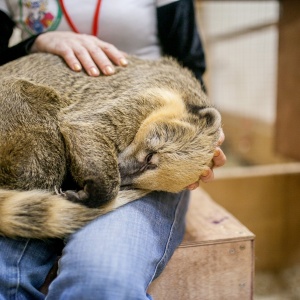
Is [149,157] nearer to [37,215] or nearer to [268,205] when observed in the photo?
[37,215]

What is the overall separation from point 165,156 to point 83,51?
58cm

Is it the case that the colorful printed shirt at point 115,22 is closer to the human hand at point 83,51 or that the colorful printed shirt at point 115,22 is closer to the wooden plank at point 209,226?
the human hand at point 83,51

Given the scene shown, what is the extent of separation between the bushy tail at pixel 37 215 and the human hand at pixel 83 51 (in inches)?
23.4

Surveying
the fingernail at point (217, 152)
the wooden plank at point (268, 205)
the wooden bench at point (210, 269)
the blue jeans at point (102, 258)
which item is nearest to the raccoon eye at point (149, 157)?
the blue jeans at point (102, 258)

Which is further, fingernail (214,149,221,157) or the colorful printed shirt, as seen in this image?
the colorful printed shirt

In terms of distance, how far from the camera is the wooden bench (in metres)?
1.67

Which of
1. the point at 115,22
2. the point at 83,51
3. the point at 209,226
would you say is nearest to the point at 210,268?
the point at 209,226

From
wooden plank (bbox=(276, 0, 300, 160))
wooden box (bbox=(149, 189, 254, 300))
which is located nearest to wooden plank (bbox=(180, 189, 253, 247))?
wooden box (bbox=(149, 189, 254, 300))

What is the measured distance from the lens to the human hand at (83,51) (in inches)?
70.1

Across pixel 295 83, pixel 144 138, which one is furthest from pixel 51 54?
pixel 295 83

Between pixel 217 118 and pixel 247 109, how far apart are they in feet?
11.4

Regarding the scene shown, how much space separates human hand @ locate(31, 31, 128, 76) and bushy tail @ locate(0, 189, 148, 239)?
60 cm

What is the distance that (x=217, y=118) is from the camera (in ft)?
5.41

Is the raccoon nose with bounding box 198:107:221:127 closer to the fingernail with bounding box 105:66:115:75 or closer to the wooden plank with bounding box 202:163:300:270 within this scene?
the fingernail with bounding box 105:66:115:75
